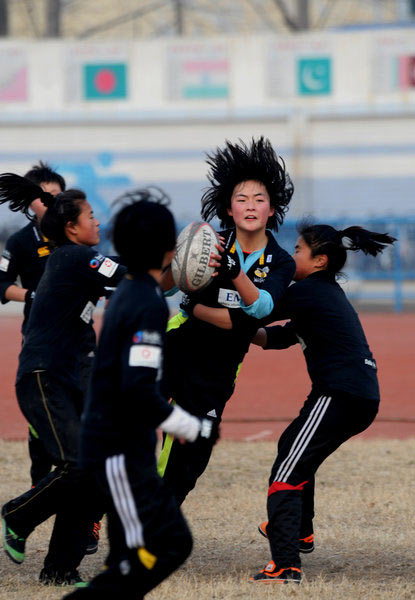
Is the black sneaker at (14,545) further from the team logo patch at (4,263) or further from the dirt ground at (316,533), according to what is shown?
the team logo patch at (4,263)

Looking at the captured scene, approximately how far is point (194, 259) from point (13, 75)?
73.8 feet

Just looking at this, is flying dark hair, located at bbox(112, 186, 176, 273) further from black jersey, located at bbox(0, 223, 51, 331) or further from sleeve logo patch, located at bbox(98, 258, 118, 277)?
black jersey, located at bbox(0, 223, 51, 331)

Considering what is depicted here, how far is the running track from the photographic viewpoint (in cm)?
1011

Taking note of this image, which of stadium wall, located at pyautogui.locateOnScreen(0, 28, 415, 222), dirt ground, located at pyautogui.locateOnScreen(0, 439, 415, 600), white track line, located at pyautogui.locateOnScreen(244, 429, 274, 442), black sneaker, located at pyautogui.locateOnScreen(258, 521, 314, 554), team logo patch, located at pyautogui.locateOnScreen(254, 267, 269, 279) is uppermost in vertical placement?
stadium wall, located at pyautogui.locateOnScreen(0, 28, 415, 222)

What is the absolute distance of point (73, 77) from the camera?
26.2 m

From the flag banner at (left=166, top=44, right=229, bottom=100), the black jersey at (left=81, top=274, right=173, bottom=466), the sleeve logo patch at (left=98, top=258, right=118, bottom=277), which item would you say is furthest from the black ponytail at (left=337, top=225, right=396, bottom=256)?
the flag banner at (left=166, top=44, right=229, bottom=100)

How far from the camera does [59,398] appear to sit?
5.27m

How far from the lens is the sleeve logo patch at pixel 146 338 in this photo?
13.3 ft

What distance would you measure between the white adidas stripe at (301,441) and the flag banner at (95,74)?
21611 millimetres

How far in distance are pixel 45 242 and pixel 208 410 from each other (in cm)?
194

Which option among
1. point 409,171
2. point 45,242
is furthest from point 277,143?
point 45,242

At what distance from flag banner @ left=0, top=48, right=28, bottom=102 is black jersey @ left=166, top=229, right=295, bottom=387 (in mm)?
21877

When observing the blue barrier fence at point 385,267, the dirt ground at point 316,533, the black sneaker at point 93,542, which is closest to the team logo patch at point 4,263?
the dirt ground at point 316,533

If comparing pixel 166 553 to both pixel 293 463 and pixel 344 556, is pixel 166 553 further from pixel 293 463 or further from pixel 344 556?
pixel 344 556
